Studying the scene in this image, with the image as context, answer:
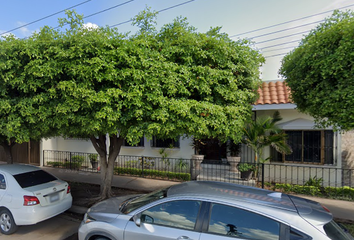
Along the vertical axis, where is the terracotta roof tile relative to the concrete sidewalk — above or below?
above

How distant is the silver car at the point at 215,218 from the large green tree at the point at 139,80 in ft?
5.23

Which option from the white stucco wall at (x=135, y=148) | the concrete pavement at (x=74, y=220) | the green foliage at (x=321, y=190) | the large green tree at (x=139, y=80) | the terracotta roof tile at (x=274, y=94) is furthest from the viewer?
the white stucco wall at (x=135, y=148)

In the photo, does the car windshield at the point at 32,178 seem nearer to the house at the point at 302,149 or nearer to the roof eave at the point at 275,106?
the house at the point at 302,149

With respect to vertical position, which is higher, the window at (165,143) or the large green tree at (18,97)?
the large green tree at (18,97)

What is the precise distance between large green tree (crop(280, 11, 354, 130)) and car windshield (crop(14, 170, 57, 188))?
246 inches

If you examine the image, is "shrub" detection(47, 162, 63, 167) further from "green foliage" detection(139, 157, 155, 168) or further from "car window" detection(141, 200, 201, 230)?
"car window" detection(141, 200, 201, 230)

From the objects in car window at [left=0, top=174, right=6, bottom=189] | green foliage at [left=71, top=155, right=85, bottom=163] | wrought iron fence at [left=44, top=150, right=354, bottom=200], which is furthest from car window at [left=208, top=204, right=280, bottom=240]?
green foliage at [left=71, top=155, right=85, bottom=163]

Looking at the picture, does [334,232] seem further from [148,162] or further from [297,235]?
[148,162]

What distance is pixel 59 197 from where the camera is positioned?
5.08 meters

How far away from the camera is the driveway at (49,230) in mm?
4523

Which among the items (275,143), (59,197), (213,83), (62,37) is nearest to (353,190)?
(275,143)

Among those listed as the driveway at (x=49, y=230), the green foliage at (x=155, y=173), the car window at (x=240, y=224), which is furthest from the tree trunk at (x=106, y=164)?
the car window at (x=240, y=224)

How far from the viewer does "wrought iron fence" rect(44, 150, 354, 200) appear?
7.54m

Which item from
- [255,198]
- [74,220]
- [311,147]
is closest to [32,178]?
[74,220]
